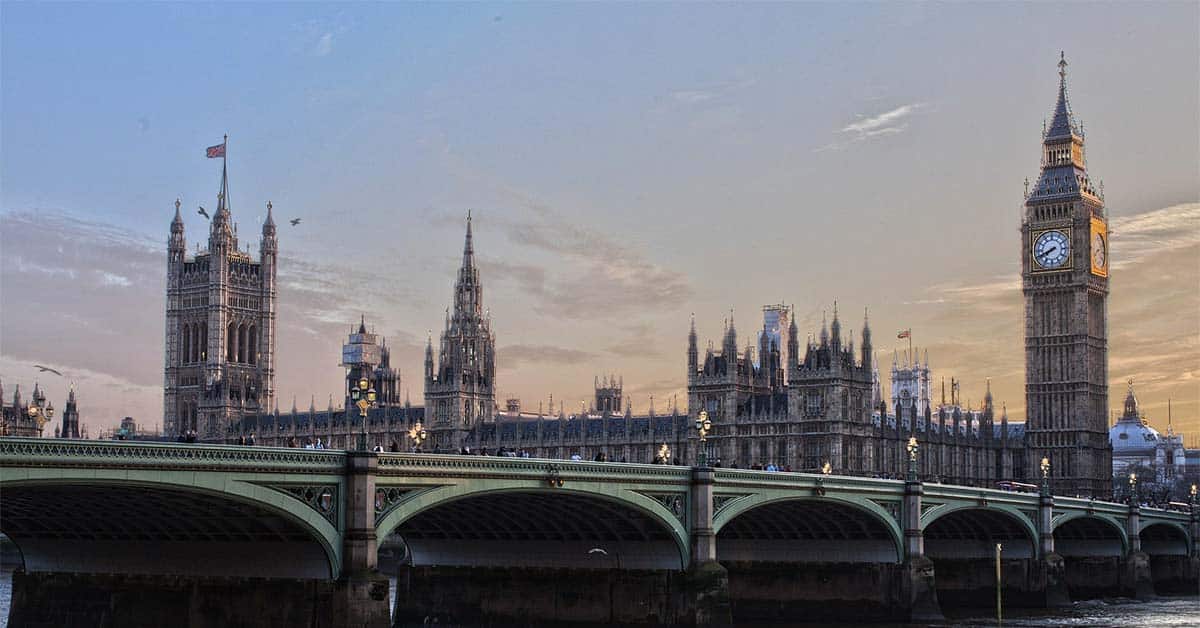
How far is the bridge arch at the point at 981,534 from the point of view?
10512 cm

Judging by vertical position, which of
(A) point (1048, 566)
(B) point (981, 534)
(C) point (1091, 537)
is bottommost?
(A) point (1048, 566)

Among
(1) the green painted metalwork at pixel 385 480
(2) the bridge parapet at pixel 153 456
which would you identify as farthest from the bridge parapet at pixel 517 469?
(2) the bridge parapet at pixel 153 456

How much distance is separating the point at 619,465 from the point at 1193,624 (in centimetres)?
3849

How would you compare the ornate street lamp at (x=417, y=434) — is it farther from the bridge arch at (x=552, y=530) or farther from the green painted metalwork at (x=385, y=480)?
the green painted metalwork at (x=385, y=480)

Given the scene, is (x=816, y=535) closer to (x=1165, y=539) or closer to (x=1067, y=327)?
(x=1165, y=539)

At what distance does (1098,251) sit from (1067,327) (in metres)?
8.97

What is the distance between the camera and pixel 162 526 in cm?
6322

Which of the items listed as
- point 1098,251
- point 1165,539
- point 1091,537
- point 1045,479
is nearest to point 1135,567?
point 1091,537

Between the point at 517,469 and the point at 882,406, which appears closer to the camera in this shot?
the point at 517,469

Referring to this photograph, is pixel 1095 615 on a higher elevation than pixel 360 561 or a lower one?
lower

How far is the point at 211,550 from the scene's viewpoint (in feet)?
210

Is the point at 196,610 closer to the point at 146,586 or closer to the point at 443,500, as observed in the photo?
the point at 146,586

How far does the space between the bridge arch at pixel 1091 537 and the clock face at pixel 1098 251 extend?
186ft

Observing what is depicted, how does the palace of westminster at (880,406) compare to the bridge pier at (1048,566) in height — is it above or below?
above
